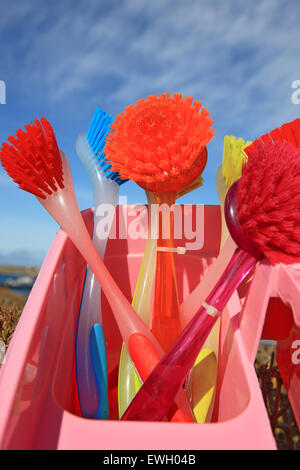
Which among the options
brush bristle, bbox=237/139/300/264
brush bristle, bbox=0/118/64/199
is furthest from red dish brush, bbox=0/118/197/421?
brush bristle, bbox=237/139/300/264

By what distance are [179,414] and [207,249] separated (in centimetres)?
26

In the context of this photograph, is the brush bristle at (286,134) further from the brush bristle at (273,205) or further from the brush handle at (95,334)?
the brush handle at (95,334)

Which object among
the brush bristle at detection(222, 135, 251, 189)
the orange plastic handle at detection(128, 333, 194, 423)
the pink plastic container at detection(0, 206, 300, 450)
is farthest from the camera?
the brush bristle at detection(222, 135, 251, 189)

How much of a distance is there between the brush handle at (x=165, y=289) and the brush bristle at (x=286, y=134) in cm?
14

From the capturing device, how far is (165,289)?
0.42 meters

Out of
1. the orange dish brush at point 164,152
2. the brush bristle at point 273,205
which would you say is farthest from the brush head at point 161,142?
the brush bristle at point 273,205

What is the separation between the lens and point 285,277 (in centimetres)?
32

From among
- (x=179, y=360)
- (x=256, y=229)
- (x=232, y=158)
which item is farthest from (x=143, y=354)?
(x=232, y=158)

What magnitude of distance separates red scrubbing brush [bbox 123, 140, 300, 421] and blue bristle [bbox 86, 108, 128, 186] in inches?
8.4

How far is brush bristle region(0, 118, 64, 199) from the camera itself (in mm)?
373

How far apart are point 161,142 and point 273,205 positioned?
0.16 meters

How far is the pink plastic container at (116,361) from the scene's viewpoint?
0.23 metres

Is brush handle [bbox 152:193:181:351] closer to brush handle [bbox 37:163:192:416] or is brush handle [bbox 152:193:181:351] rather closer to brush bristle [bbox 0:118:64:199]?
brush handle [bbox 37:163:192:416]
